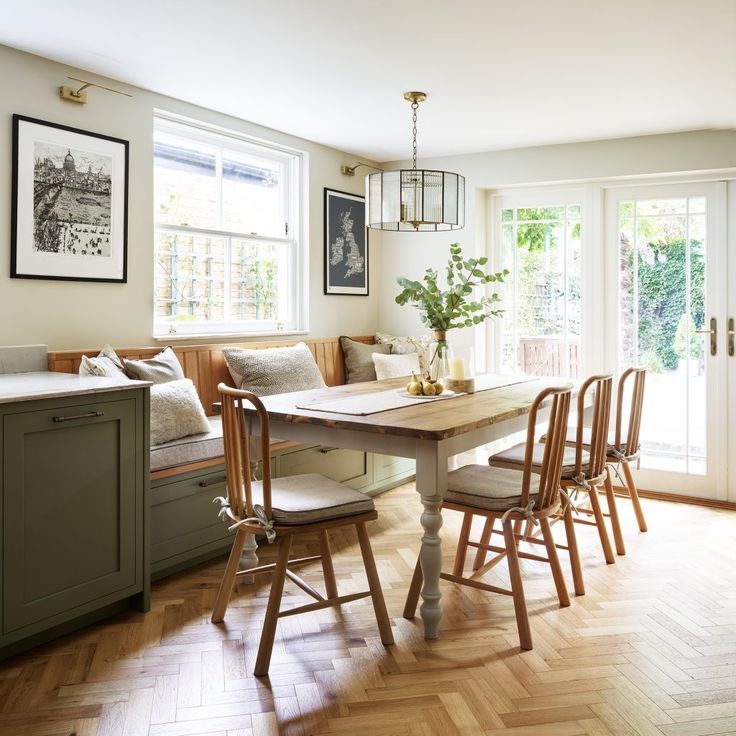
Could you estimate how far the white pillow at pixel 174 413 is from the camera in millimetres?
3070

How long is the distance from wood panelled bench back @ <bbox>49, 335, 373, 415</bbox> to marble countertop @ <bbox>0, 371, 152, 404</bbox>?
0.96ft

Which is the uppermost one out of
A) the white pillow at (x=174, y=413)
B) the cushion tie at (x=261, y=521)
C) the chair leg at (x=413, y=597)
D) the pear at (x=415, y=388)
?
the pear at (x=415, y=388)

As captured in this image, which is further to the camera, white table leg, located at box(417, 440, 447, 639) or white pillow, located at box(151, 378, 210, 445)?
white pillow, located at box(151, 378, 210, 445)

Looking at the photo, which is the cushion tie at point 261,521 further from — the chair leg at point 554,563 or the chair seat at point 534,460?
the chair seat at point 534,460

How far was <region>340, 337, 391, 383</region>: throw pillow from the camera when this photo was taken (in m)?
4.89

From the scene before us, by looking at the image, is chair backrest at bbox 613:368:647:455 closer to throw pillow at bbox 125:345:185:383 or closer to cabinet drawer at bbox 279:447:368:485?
cabinet drawer at bbox 279:447:368:485

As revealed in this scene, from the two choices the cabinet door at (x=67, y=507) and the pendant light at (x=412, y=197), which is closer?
the cabinet door at (x=67, y=507)

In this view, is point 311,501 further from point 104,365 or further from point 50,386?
point 104,365

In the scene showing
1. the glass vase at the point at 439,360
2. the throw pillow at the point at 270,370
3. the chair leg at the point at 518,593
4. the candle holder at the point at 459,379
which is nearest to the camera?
the chair leg at the point at 518,593

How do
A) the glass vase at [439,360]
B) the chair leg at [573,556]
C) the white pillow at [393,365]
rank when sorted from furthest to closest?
the white pillow at [393,365] → the glass vase at [439,360] → the chair leg at [573,556]

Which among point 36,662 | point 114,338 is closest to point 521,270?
point 114,338

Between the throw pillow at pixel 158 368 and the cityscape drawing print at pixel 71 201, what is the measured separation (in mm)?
563

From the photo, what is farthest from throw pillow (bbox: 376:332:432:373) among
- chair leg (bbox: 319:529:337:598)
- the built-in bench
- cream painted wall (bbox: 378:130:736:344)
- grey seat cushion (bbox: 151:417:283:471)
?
chair leg (bbox: 319:529:337:598)

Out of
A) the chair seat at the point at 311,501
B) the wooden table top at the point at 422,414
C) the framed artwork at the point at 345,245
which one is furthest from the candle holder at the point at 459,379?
the framed artwork at the point at 345,245
